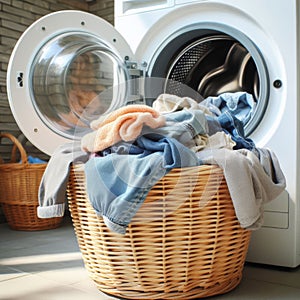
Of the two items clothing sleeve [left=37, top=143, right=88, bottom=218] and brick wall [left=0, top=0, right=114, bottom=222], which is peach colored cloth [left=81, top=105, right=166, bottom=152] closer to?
clothing sleeve [left=37, top=143, right=88, bottom=218]

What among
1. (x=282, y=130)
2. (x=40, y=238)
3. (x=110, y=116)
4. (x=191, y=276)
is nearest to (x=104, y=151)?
(x=110, y=116)

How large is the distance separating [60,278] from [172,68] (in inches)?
31.8

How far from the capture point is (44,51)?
144 cm

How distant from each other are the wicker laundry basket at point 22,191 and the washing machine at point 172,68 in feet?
2.04

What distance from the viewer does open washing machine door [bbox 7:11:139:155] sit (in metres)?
1.36

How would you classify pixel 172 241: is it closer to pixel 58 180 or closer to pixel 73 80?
pixel 58 180

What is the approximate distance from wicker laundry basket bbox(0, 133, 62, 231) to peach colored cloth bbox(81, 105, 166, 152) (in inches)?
39.7

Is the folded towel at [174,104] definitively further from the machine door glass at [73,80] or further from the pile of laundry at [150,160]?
the machine door glass at [73,80]

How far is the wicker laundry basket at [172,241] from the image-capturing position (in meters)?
0.93

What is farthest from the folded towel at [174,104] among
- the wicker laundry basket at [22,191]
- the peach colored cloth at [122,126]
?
the wicker laundry basket at [22,191]

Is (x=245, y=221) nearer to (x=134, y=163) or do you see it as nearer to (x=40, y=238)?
(x=134, y=163)

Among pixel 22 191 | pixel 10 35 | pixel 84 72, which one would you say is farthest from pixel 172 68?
pixel 10 35

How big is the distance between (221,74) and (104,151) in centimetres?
73

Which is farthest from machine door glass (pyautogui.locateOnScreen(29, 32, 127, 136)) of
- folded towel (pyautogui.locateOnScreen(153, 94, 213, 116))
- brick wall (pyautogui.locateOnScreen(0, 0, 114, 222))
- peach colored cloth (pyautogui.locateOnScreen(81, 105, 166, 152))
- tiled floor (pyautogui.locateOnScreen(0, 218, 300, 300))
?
brick wall (pyautogui.locateOnScreen(0, 0, 114, 222))
